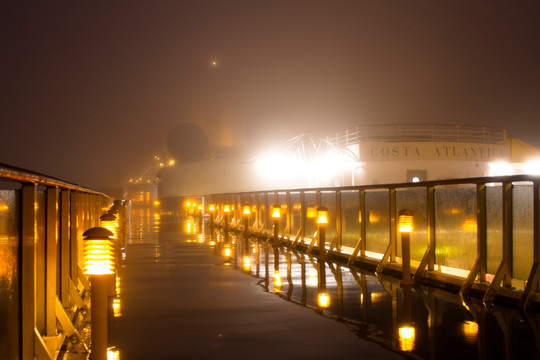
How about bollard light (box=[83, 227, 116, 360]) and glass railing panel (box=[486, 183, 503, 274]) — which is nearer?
bollard light (box=[83, 227, 116, 360])

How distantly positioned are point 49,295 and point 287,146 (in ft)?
151

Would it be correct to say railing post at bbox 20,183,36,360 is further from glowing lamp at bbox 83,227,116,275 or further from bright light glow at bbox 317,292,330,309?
bright light glow at bbox 317,292,330,309

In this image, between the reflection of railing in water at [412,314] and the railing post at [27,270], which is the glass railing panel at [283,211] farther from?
the railing post at [27,270]

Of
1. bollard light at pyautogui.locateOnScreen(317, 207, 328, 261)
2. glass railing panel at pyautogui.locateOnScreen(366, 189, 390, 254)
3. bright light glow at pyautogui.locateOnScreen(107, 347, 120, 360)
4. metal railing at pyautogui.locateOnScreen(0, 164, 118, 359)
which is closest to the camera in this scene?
metal railing at pyautogui.locateOnScreen(0, 164, 118, 359)

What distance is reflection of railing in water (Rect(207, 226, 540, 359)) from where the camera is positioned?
5.87m

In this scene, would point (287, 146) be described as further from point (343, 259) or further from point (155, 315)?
point (155, 315)

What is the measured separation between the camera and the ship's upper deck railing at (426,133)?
54.4 metres

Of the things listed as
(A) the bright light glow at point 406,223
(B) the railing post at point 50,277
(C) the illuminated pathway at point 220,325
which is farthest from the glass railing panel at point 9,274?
(A) the bright light glow at point 406,223

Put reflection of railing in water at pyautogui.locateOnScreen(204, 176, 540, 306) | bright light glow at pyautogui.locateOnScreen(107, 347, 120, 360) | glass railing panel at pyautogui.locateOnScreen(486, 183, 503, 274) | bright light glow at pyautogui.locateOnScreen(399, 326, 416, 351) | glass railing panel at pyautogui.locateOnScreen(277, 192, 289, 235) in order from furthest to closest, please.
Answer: glass railing panel at pyautogui.locateOnScreen(277, 192, 289, 235)
glass railing panel at pyautogui.locateOnScreen(486, 183, 503, 274)
reflection of railing in water at pyautogui.locateOnScreen(204, 176, 540, 306)
bright light glow at pyautogui.locateOnScreen(399, 326, 416, 351)
bright light glow at pyautogui.locateOnScreen(107, 347, 120, 360)

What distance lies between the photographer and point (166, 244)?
67.8 ft

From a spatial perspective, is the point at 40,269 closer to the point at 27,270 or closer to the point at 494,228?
the point at 27,270

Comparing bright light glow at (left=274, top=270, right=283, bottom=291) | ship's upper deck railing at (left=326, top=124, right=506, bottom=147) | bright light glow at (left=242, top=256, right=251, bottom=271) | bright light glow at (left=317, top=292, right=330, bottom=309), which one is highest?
ship's upper deck railing at (left=326, top=124, right=506, bottom=147)

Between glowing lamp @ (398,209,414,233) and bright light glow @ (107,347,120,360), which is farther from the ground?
glowing lamp @ (398,209,414,233)

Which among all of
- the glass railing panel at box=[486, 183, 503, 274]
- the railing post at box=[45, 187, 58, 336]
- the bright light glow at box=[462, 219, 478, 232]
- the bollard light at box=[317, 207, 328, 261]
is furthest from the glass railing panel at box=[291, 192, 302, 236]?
the railing post at box=[45, 187, 58, 336]
